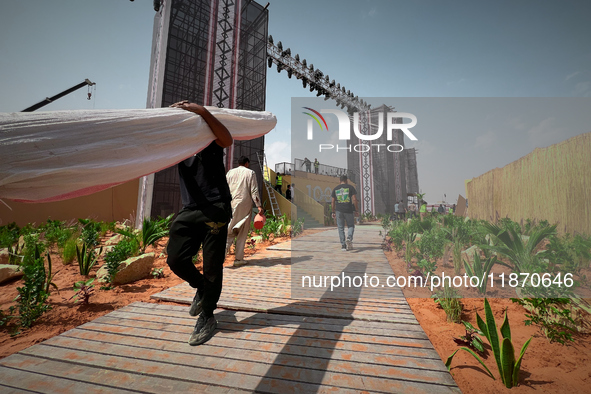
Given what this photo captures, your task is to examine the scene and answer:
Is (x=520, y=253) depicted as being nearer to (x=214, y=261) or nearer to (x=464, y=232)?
(x=464, y=232)

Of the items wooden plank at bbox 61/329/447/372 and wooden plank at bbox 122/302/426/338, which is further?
wooden plank at bbox 122/302/426/338

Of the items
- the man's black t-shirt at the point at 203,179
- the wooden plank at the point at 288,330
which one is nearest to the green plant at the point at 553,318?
the wooden plank at the point at 288,330

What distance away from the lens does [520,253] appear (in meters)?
2.65

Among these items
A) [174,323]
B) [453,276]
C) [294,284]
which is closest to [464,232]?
[453,276]

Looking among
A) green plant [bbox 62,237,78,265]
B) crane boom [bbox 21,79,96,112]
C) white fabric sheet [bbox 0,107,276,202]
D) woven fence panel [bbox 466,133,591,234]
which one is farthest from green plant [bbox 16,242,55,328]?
crane boom [bbox 21,79,96,112]

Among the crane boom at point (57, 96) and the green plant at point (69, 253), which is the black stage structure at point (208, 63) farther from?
the crane boom at point (57, 96)

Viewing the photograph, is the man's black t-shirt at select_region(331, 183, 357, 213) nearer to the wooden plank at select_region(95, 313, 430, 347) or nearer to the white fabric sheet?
the wooden plank at select_region(95, 313, 430, 347)

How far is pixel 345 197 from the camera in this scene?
5.25 meters

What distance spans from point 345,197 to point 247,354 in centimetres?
408

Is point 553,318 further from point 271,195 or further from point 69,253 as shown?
point 271,195

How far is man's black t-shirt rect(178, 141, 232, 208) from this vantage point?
1821mm

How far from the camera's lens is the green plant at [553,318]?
1853 millimetres

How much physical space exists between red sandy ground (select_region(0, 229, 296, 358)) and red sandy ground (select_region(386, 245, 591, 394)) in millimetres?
2738

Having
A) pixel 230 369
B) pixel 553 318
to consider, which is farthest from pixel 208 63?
pixel 553 318
